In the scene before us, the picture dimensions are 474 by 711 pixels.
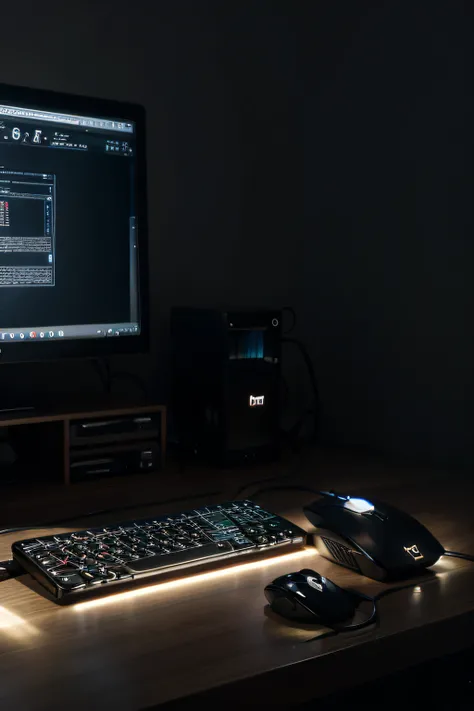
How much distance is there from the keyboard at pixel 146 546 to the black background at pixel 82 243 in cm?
44

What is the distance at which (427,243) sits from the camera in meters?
1.46

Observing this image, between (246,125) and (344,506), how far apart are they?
1010 millimetres

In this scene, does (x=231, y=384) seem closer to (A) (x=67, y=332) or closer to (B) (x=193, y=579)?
(A) (x=67, y=332)

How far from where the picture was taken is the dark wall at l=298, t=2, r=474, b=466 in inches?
55.6

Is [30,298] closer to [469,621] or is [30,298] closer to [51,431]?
[51,431]

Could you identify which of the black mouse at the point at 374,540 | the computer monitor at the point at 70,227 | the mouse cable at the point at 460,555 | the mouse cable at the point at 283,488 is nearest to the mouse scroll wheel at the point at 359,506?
the black mouse at the point at 374,540

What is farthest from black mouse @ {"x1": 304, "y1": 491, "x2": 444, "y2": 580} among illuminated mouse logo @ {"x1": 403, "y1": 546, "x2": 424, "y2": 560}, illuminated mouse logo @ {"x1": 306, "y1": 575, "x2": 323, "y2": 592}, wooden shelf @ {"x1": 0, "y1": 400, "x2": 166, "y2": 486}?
wooden shelf @ {"x1": 0, "y1": 400, "x2": 166, "y2": 486}

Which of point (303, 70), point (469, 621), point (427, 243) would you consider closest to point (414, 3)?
point (303, 70)

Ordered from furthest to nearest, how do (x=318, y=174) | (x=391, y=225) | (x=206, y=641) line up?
(x=318, y=174), (x=391, y=225), (x=206, y=641)

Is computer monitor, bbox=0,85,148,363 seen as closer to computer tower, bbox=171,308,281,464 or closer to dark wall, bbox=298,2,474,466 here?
computer tower, bbox=171,308,281,464

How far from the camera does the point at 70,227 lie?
1.27 m

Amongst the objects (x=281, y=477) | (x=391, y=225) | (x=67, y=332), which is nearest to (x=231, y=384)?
(x=281, y=477)

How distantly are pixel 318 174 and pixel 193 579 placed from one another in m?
1.07

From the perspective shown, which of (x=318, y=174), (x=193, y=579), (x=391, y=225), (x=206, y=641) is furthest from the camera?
(x=318, y=174)
